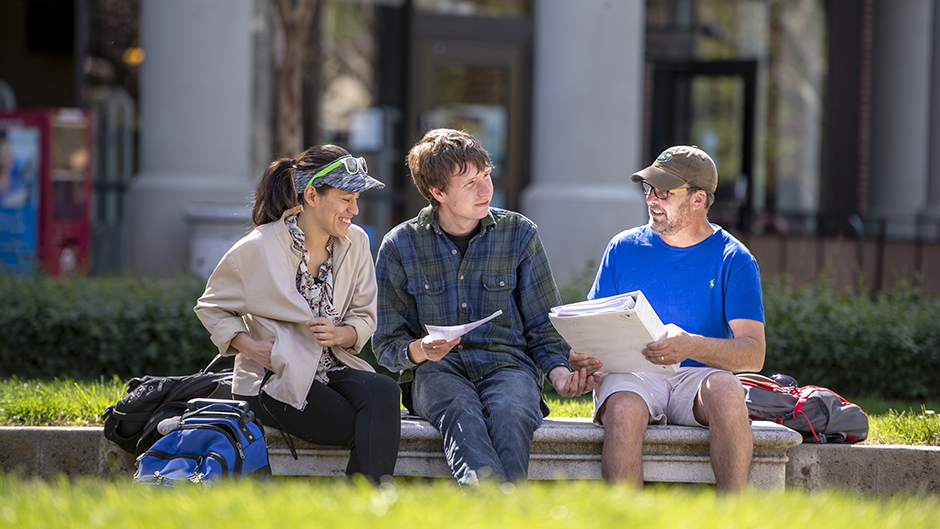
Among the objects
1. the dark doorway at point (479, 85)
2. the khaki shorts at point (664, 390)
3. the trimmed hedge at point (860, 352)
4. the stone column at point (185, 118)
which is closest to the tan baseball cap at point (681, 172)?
the khaki shorts at point (664, 390)

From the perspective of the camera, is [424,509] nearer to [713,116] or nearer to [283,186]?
[283,186]

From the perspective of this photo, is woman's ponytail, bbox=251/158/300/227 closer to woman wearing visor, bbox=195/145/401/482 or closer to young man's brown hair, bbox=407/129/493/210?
woman wearing visor, bbox=195/145/401/482

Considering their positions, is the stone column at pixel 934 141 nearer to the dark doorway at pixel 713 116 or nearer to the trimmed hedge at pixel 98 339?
the dark doorway at pixel 713 116

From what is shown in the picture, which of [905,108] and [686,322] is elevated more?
[905,108]

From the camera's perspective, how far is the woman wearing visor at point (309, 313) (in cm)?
372

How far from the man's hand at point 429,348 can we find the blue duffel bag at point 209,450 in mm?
663

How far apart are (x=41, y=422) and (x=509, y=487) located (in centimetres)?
294

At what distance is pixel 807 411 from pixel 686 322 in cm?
70

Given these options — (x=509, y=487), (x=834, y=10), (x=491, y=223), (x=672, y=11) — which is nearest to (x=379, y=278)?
(x=491, y=223)

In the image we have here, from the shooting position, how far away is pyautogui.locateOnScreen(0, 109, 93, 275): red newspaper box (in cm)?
1065

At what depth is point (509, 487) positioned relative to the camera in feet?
8.37

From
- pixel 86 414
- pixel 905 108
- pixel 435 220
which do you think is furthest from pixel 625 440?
pixel 905 108

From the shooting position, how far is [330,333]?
3.75m

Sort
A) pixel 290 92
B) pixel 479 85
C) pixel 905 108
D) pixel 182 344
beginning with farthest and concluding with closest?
pixel 905 108 → pixel 479 85 → pixel 290 92 → pixel 182 344
